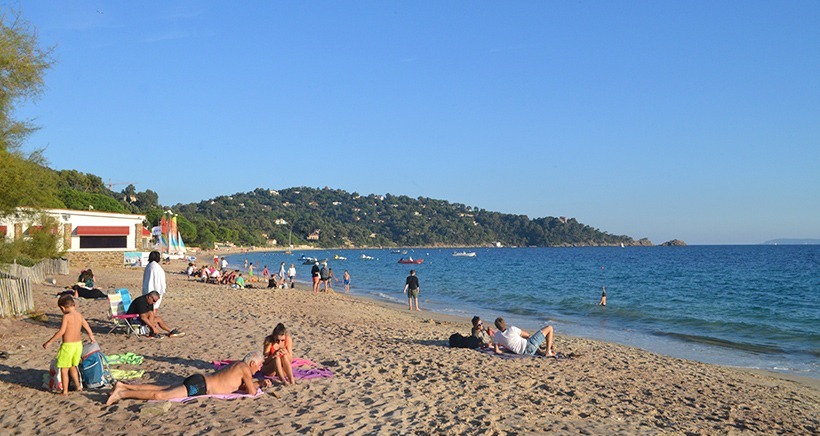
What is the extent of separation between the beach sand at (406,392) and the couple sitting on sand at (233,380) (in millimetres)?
145

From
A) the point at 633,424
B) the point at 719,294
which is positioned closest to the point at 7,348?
the point at 633,424

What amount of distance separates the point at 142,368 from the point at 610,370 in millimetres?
7144

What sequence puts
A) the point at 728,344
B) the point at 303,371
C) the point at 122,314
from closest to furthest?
the point at 303,371 < the point at 122,314 < the point at 728,344

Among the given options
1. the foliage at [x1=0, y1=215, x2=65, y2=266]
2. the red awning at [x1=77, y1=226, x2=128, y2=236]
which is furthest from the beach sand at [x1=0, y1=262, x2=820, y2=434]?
the red awning at [x1=77, y1=226, x2=128, y2=236]

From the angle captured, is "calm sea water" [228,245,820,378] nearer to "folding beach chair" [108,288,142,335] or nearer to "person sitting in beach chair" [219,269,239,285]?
"person sitting in beach chair" [219,269,239,285]

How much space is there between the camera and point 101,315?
12.7 m

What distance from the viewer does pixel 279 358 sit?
24.6 feet

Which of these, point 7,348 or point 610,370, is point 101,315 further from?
point 610,370

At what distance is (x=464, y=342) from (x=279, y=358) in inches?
176

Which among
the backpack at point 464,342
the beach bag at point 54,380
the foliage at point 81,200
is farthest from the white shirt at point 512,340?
the foliage at point 81,200

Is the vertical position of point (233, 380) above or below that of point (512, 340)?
above

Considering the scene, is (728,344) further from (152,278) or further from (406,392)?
(152,278)

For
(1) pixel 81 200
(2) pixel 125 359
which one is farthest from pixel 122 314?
(1) pixel 81 200

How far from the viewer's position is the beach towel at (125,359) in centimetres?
823
